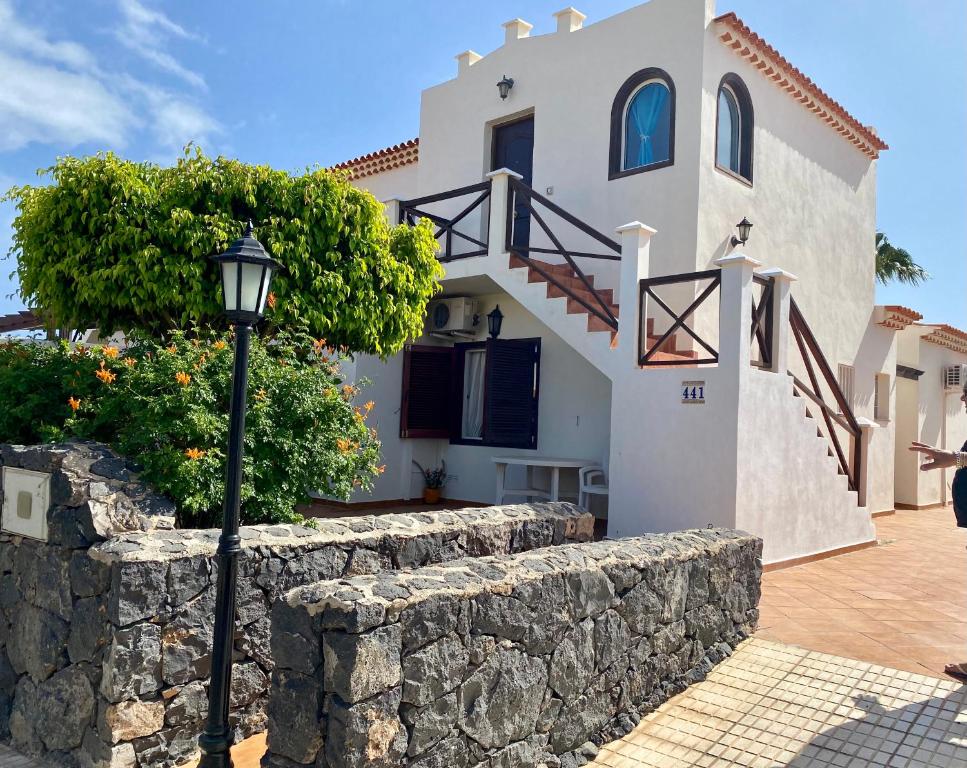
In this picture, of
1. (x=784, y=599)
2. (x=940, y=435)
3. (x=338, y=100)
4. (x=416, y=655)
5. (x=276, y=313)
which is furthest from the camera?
(x=940, y=435)

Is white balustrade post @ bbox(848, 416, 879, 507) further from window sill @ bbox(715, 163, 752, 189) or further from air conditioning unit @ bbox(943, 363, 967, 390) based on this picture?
air conditioning unit @ bbox(943, 363, 967, 390)

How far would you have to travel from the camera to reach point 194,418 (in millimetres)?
4133

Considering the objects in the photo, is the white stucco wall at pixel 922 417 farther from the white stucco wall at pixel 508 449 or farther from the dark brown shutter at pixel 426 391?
the dark brown shutter at pixel 426 391

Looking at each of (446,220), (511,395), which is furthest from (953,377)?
(446,220)

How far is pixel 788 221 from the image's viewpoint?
10.4m

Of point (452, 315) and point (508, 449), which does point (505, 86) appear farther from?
point (508, 449)

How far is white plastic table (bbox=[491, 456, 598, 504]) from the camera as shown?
342 inches

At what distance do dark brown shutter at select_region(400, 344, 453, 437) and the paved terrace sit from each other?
5.28 meters

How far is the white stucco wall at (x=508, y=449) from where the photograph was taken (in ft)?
31.0

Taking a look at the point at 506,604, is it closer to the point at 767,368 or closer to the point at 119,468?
the point at 119,468

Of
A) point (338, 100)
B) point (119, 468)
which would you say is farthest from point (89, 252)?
point (338, 100)

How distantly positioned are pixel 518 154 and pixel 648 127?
2.31 meters

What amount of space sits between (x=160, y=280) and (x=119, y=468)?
5.98 feet

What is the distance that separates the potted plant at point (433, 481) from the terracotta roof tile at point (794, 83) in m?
6.79
